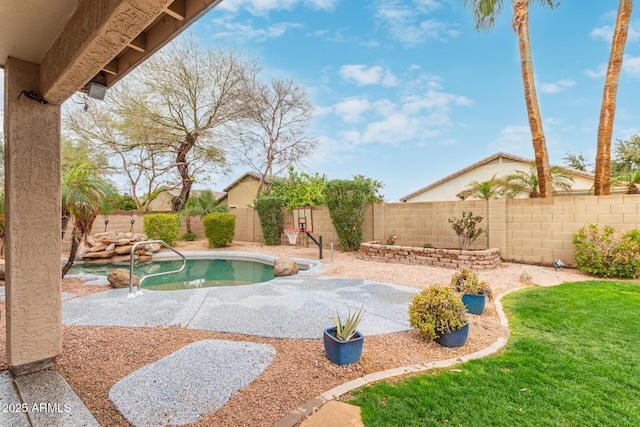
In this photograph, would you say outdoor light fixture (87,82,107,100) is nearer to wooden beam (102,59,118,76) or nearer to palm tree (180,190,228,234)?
wooden beam (102,59,118,76)

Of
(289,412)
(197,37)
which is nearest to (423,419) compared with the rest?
(289,412)

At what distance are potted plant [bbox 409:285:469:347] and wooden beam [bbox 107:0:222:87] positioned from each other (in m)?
3.23

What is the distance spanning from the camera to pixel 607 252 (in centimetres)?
625

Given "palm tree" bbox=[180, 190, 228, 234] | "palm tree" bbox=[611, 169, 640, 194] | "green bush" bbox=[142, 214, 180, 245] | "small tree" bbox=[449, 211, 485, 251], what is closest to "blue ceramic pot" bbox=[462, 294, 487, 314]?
"small tree" bbox=[449, 211, 485, 251]

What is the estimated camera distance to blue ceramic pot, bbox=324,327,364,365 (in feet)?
8.87

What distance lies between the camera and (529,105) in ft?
26.4

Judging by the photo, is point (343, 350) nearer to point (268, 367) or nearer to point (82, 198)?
point (268, 367)

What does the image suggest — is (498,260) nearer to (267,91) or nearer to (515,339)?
(515,339)

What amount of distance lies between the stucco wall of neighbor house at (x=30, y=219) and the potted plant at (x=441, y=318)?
136 inches

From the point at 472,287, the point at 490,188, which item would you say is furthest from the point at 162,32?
the point at 490,188

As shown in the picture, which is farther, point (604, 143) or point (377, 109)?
point (377, 109)

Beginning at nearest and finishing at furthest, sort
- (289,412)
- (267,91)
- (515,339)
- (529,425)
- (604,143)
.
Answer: (529,425)
(289,412)
(515,339)
(604,143)
(267,91)

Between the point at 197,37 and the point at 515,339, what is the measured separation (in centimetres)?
1724

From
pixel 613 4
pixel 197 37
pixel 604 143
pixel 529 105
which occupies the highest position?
pixel 197 37
